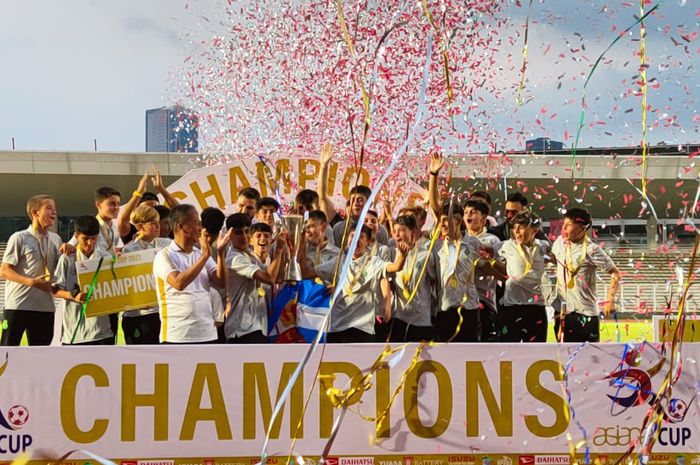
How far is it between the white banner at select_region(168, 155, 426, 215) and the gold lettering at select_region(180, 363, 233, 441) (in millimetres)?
4068

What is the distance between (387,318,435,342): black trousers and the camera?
636 cm

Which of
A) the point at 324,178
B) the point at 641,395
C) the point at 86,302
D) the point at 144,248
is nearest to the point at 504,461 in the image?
the point at 641,395

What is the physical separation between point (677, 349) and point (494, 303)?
7.04ft

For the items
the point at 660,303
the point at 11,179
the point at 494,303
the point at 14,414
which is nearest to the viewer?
the point at 14,414

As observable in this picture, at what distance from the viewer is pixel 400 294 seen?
253 inches

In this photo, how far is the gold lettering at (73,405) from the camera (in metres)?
4.72

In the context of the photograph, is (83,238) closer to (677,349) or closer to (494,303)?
(494,303)

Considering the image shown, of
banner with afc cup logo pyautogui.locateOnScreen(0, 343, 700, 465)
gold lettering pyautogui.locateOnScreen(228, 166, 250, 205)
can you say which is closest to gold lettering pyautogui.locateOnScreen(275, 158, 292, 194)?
gold lettering pyautogui.locateOnScreen(228, 166, 250, 205)

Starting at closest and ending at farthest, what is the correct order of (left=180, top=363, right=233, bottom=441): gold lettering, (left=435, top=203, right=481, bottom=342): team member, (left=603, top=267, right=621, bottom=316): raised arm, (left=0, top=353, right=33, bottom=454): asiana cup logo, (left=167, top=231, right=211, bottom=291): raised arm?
(left=0, top=353, right=33, bottom=454): asiana cup logo < (left=180, top=363, right=233, bottom=441): gold lettering < (left=167, top=231, right=211, bottom=291): raised arm < (left=603, top=267, right=621, bottom=316): raised arm < (left=435, top=203, right=481, bottom=342): team member

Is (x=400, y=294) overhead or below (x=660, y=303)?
overhead

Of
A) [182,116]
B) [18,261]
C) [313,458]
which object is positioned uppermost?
[182,116]

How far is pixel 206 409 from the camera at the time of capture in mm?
4805

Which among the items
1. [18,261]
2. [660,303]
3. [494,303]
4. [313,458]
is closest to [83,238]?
[18,261]

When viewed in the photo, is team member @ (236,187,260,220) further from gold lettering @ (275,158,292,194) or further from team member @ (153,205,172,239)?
gold lettering @ (275,158,292,194)
